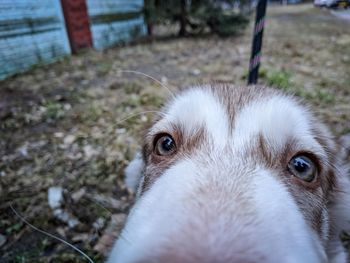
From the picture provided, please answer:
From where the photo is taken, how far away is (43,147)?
14.1 ft

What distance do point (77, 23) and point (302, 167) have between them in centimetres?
882

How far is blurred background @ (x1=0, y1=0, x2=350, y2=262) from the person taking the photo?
3.06 meters

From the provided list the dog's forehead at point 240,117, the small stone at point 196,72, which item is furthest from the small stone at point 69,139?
the small stone at point 196,72

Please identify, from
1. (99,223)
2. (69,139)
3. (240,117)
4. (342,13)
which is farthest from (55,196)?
(342,13)

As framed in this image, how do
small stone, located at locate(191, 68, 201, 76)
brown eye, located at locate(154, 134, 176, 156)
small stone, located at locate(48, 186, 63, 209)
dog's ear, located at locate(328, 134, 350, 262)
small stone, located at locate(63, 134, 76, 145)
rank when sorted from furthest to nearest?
small stone, located at locate(191, 68, 201, 76) → small stone, located at locate(63, 134, 76, 145) → small stone, located at locate(48, 186, 63, 209) → dog's ear, located at locate(328, 134, 350, 262) → brown eye, located at locate(154, 134, 176, 156)

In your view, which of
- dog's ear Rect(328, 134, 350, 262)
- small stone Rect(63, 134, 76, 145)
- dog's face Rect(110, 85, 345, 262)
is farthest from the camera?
Answer: small stone Rect(63, 134, 76, 145)

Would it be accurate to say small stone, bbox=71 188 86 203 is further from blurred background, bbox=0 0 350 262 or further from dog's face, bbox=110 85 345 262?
dog's face, bbox=110 85 345 262

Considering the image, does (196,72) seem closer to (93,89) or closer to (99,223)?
(93,89)

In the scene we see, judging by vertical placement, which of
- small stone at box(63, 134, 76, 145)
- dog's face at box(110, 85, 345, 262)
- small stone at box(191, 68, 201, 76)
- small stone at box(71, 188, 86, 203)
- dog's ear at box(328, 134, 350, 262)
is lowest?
→ small stone at box(191, 68, 201, 76)

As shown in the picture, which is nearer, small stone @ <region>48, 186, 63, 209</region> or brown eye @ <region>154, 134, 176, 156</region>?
brown eye @ <region>154, 134, 176, 156</region>

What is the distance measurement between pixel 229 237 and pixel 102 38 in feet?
35.0

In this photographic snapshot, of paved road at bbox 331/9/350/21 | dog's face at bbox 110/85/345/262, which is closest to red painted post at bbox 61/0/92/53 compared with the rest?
dog's face at bbox 110/85/345/262

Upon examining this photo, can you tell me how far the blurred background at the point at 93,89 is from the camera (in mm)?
3062

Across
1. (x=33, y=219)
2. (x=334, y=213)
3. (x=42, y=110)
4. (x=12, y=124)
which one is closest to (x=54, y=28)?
(x=42, y=110)
